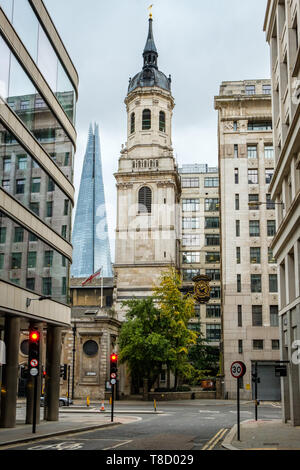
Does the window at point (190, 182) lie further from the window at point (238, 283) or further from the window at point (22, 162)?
the window at point (22, 162)

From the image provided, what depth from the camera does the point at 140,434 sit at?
75.5ft

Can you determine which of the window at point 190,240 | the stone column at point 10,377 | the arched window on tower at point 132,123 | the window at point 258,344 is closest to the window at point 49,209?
the stone column at point 10,377

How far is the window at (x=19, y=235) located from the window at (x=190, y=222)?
3204 inches

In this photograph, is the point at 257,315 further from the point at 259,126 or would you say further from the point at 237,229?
the point at 259,126

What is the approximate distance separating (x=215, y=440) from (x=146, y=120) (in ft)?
221

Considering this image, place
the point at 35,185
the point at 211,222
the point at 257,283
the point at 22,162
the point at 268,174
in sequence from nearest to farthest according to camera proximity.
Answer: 1. the point at 22,162
2. the point at 35,185
3. the point at 257,283
4. the point at 268,174
5. the point at 211,222

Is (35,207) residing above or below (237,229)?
below

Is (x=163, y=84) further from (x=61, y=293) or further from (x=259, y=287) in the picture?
(x=61, y=293)

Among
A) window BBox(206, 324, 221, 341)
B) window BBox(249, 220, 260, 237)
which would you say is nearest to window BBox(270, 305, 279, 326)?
window BBox(249, 220, 260, 237)

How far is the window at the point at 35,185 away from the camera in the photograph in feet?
90.9

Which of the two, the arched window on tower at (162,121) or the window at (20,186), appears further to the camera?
the arched window on tower at (162,121)

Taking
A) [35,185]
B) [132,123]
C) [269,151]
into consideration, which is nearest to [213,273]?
[132,123]

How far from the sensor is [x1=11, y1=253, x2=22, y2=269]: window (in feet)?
82.4

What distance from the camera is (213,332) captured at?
94062 mm
